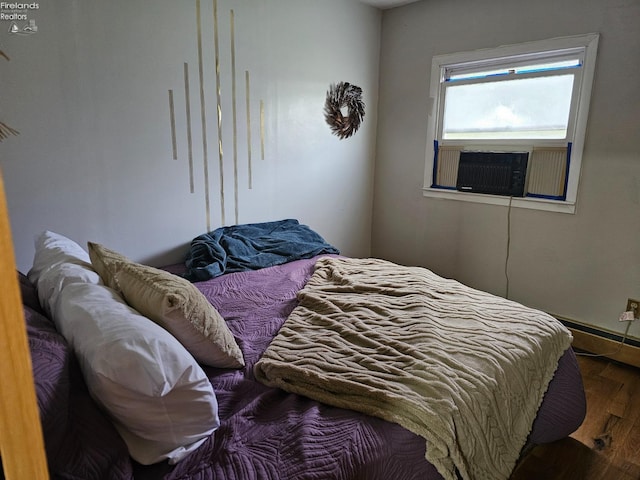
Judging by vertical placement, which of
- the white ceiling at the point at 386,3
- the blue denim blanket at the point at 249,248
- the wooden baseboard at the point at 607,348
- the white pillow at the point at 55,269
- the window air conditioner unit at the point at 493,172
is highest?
the white ceiling at the point at 386,3

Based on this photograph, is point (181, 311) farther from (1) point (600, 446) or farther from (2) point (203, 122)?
(1) point (600, 446)

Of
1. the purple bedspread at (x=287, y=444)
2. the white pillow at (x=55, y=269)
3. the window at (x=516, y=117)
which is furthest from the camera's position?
the window at (x=516, y=117)

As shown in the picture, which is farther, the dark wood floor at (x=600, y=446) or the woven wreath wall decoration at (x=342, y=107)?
the woven wreath wall decoration at (x=342, y=107)

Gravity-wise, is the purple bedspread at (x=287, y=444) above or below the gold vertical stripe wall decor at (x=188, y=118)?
below

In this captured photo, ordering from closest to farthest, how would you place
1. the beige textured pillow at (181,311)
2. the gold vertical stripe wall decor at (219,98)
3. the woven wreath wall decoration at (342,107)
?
1. the beige textured pillow at (181,311)
2. the gold vertical stripe wall decor at (219,98)
3. the woven wreath wall decoration at (342,107)

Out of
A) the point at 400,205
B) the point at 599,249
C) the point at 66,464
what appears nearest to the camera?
the point at 66,464

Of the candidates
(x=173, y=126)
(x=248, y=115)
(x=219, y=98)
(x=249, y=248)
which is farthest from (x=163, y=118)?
(x=249, y=248)

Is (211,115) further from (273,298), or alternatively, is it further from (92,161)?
(273,298)

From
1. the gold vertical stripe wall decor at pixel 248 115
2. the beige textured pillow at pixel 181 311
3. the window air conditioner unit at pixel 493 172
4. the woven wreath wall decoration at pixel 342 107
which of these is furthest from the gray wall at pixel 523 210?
the beige textured pillow at pixel 181 311

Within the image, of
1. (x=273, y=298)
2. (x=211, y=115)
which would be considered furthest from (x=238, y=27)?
(x=273, y=298)

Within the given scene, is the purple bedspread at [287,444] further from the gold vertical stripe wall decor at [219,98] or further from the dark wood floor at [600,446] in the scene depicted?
the gold vertical stripe wall decor at [219,98]

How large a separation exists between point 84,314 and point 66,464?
1.16ft

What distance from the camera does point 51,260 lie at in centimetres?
148

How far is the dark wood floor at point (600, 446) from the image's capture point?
5.53ft
